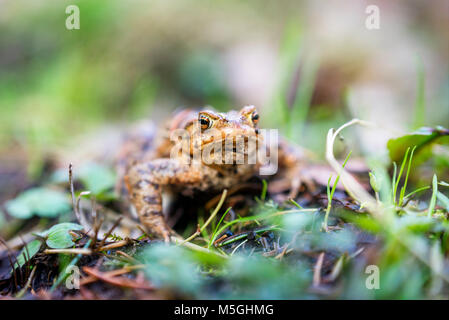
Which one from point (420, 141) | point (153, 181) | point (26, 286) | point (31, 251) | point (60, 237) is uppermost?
point (420, 141)

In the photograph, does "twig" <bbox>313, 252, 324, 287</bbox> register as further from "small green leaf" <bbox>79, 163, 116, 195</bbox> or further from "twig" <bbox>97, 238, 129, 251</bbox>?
"small green leaf" <bbox>79, 163, 116, 195</bbox>

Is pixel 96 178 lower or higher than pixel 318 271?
higher

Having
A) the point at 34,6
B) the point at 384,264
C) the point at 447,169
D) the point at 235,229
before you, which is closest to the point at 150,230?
the point at 235,229

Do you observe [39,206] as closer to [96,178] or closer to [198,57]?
[96,178]

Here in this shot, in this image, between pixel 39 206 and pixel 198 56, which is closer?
pixel 39 206

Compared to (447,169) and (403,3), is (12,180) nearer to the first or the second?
(447,169)

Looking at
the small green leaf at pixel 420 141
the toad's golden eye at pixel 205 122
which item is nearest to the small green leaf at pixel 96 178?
the toad's golden eye at pixel 205 122

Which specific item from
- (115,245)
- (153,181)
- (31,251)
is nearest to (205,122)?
(153,181)
